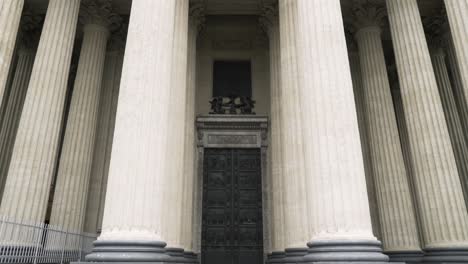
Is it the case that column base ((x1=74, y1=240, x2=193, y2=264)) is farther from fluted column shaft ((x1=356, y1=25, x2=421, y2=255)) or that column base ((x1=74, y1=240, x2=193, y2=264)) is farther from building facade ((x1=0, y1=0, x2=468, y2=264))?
fluted column shaft ((x1=356, y1=25, x2=421, y2=255))

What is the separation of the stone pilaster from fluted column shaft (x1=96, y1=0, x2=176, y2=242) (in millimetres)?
4250

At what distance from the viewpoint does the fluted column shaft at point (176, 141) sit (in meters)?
11.5

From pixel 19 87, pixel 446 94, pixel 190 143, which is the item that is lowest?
pixel 190 143

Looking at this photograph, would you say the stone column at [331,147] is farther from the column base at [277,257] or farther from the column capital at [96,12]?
the column capital at [96,12]

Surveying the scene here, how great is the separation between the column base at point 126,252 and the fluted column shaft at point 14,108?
11.1 m

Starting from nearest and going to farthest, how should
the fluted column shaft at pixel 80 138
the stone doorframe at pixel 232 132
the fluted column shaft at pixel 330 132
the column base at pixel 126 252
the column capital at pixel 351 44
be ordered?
the column base at pixel 126 252 < the fluted column shaft at pixel 330 132 < the fluted column shaft at pixel 80 138 < the stone doorframe at pixel 232 132 < the column capital at pixel 351 44

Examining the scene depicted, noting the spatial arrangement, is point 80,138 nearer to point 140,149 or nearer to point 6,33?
point 6,33

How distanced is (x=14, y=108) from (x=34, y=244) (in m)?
9.90

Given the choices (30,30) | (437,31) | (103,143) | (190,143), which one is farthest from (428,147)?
(30,30)

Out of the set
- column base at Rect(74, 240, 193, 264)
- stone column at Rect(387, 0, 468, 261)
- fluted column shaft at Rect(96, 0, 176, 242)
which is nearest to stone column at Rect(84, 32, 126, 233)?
fluted column shaft at Rect(96, 0, 176, 242)

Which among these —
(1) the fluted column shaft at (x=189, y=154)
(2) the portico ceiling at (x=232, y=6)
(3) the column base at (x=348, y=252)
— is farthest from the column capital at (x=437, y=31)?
(3) the column base at (x=348, y=252)

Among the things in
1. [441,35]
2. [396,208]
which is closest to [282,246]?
[396,208]

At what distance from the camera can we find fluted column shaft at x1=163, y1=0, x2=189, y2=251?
11505 mm

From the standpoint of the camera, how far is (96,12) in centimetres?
1745
